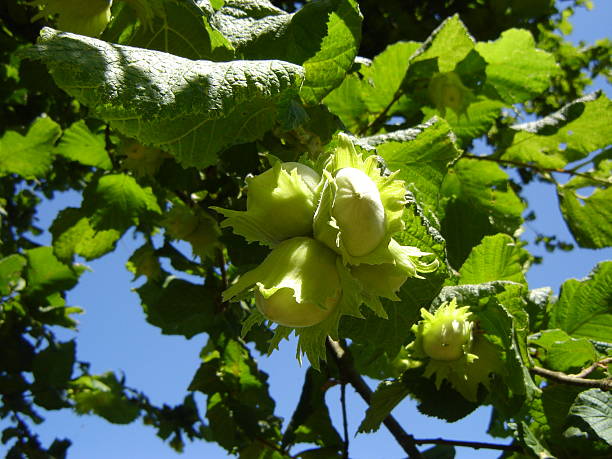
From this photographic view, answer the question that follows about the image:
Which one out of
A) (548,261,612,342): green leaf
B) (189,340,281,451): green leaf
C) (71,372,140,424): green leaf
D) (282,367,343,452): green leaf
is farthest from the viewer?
(71,372,140,424): green leaf

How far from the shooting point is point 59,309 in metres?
2.86

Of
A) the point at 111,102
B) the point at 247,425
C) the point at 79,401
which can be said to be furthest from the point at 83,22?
the point at 79,401

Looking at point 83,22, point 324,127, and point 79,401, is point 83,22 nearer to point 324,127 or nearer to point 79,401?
point 324,127

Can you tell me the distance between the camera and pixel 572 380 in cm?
131

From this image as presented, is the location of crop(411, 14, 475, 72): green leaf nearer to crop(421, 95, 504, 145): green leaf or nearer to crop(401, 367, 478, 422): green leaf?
crop(421, 95, 504, 145): green leaf

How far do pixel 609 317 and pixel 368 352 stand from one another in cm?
63

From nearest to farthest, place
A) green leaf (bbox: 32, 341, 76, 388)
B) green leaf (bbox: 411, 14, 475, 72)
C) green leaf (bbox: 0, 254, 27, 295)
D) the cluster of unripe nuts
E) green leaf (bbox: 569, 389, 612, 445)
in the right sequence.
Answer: the cluster of unripe nuts, green leaf (bbox: 569, 389, 612, 445), green leaf (bbox: 411, 14, 475, 72), green leaf (bbox: 0, 254, 27, 295), green leaf (bbox: 32, 341, 76, 388)

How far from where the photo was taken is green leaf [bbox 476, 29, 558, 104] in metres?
1.85

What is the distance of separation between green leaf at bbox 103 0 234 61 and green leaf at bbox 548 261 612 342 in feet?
3.55

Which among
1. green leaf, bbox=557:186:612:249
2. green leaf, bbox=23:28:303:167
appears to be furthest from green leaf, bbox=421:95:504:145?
green leaf, bbox=23:28:303:167

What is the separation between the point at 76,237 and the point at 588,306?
5.58 ft

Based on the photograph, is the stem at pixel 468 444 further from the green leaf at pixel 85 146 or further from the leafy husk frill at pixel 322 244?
the green leaf at pixel 85 146

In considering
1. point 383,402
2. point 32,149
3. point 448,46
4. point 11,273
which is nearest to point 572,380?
point 383,402

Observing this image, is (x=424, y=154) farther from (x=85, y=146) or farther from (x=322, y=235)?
(x=85, y=146)
